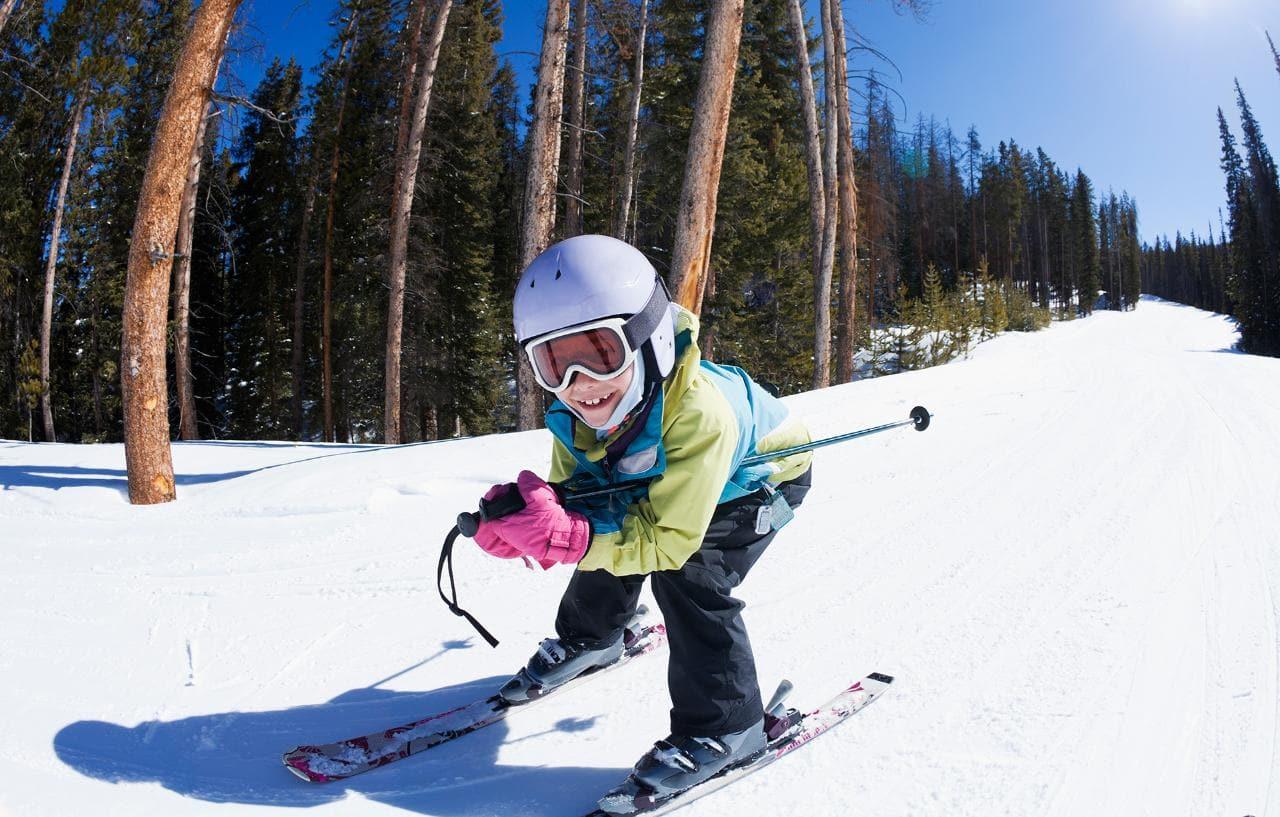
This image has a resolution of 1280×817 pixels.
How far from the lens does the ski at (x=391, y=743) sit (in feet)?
7.31

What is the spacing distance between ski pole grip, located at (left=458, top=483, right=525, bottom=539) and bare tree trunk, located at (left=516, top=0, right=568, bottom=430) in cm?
724

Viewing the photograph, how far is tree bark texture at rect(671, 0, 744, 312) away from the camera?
674cm

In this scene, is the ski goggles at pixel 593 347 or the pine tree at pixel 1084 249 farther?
the pine tree at pixel 1084 249

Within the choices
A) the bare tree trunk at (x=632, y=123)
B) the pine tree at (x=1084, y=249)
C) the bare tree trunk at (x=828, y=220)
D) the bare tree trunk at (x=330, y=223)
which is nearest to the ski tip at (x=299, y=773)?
the bare tree trunk at (x=828, y=220)

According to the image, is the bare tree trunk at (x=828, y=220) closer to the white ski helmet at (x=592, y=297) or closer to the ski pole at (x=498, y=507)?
the ski pole at (x=498, y=507)

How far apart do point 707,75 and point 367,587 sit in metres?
5.83

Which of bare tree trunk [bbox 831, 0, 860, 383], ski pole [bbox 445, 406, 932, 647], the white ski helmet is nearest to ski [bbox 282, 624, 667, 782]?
ski pole [bbox 445, 406, 932, 647]

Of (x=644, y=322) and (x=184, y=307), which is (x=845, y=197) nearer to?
(x=644, y=322)

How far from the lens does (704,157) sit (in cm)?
684

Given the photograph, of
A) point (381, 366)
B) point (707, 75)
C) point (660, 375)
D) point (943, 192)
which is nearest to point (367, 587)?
point (660, 375)

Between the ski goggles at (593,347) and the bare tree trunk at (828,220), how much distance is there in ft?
35.5

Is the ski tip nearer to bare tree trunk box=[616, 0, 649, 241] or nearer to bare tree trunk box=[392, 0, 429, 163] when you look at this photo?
bare tree trunk box=[616, 0, 649, 241]

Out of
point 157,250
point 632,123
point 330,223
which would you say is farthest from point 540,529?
point 330,223

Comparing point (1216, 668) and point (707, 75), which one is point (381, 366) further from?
point (1216, 668)
